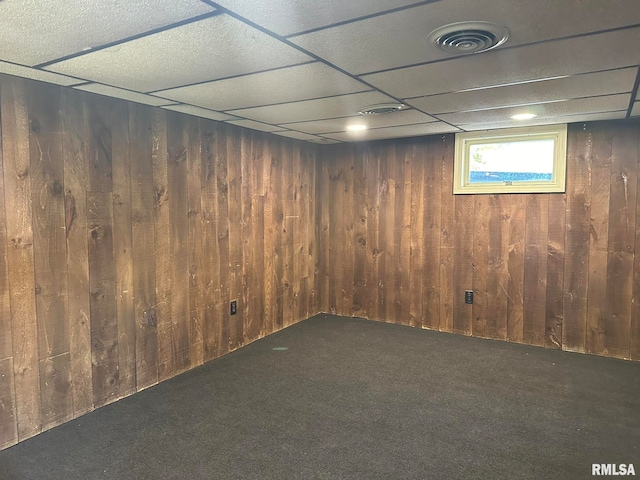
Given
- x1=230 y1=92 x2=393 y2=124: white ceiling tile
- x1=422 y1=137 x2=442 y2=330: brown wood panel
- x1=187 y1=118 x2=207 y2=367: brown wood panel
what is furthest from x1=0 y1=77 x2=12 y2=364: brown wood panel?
x1=422 y1=137 x2=442 y2=330: brown wood panel

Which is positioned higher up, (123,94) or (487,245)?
(123,94)

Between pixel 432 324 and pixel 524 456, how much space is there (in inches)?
89.5

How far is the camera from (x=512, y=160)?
402 cm

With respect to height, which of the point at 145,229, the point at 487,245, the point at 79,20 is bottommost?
the point at 487,245

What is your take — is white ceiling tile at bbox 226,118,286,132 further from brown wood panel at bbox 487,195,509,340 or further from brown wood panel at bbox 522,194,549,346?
brown wood panel at bbox 522,194,549,346

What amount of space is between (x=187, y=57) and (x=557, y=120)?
3.01m

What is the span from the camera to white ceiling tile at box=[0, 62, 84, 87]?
208cm

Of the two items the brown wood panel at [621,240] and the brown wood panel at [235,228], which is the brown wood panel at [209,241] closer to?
the brown wood panel at [235,228]

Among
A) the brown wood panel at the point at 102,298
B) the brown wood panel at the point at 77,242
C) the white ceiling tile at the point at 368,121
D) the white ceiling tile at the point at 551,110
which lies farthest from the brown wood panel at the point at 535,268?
the brown wood panel at the point at 77,242

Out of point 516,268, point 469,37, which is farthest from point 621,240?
point 469,37

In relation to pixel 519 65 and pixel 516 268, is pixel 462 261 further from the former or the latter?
pixel 519 65

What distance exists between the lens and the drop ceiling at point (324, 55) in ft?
4.78

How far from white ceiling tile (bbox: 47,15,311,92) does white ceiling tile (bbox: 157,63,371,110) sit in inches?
4.3

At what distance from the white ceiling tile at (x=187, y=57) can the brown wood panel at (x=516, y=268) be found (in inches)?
113
